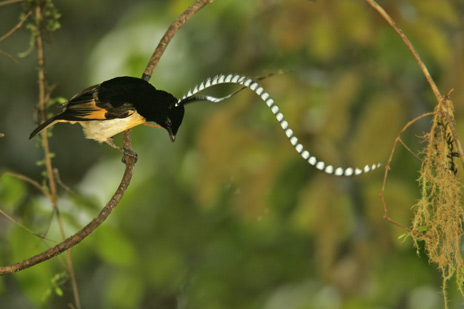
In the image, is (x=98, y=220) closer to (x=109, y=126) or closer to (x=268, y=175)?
(x=109, y=126)

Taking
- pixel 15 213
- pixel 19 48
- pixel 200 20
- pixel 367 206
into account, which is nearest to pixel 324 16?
pixel 367 206

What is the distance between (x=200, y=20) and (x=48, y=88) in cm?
142

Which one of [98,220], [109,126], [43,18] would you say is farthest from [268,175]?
[98,220]

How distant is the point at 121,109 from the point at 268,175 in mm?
1168

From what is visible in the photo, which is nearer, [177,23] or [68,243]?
[68,243]

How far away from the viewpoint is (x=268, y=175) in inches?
80.8

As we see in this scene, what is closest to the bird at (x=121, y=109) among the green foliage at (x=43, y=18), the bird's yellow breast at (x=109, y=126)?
the bird's yellow breast at (x=109, y=126)

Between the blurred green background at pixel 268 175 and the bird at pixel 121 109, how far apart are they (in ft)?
1.19

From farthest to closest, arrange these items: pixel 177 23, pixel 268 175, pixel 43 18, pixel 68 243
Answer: pixel 268 175, pixel 43 18, pixel 177 23, pixel 68 243

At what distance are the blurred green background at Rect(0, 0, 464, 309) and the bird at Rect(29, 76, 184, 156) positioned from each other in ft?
1.19

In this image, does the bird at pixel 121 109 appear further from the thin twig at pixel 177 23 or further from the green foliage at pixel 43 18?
the green foliage at pixel 43 18

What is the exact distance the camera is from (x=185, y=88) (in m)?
2.64

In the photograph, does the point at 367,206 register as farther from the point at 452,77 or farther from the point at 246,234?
the point at 246,234

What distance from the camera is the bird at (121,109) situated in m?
0.91
